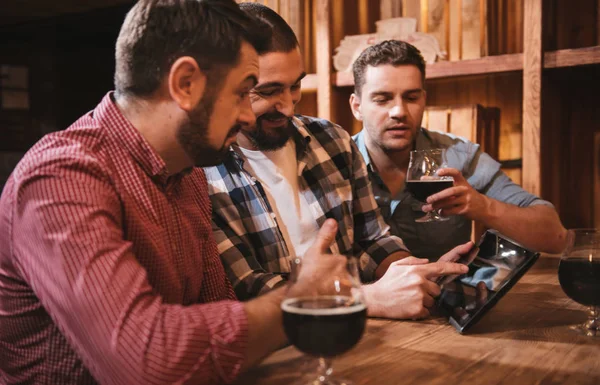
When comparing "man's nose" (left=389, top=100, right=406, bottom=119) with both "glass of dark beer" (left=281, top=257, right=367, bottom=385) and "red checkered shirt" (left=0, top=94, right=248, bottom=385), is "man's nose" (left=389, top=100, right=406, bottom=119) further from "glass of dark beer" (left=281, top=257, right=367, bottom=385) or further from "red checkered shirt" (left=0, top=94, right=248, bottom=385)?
"glass of dark beer" (left=281, top=257, right=367, bottom=385)

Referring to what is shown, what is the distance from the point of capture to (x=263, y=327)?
0.95 meters

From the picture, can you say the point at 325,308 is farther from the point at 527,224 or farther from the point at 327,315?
the point at 527,224

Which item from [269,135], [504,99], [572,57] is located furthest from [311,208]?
[504,99]

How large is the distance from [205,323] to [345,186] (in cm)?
118

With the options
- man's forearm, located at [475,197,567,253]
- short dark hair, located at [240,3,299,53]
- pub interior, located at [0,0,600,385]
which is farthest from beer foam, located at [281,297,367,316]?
man's forearm, located at [475,197,567,253]

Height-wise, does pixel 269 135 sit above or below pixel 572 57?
below

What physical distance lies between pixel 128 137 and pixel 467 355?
2.48 ft

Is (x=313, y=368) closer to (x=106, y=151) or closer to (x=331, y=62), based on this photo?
(x=106, y=151)

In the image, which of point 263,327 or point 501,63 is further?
point 501,63

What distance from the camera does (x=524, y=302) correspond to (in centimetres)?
152

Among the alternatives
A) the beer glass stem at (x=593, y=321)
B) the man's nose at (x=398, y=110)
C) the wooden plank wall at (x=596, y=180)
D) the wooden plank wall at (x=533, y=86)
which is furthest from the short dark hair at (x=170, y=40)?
the wooden plank wall at (x=596, y=180)

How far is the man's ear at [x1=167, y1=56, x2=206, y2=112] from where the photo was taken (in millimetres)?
1093

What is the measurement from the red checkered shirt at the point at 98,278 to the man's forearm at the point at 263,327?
0.02 m

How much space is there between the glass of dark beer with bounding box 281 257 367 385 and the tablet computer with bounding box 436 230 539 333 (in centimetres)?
45
